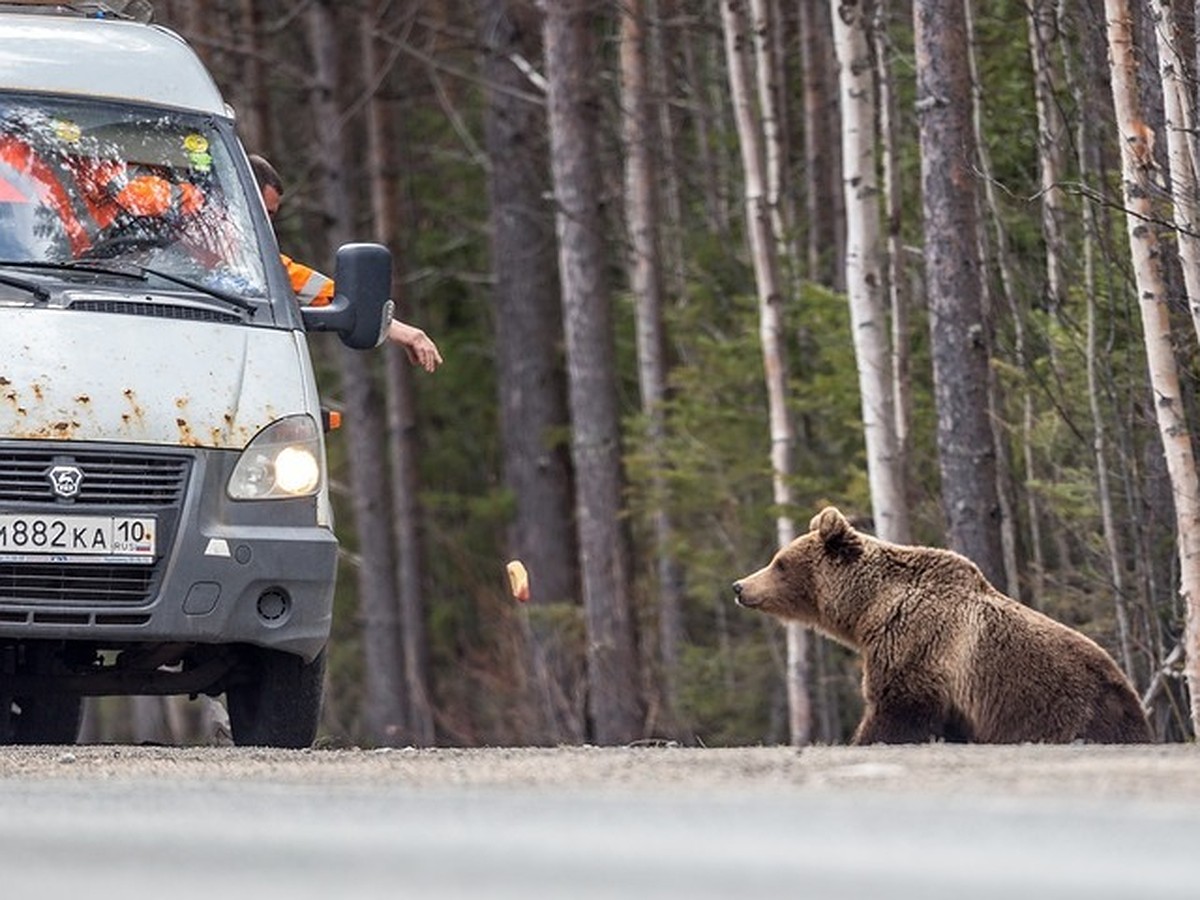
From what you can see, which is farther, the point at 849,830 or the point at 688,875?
the point at 849,830

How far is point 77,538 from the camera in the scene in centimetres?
1143

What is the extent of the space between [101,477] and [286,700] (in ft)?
4.17

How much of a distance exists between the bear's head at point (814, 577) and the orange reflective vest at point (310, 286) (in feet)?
7.10

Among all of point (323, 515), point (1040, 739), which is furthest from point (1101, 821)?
point (323, 515)

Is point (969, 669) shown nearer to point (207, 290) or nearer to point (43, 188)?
point (207, 290)

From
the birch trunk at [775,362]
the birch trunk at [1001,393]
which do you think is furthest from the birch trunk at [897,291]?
the birch trunk at [775,362]

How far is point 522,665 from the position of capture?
1075 inches

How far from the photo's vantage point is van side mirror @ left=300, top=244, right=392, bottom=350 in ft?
40.1

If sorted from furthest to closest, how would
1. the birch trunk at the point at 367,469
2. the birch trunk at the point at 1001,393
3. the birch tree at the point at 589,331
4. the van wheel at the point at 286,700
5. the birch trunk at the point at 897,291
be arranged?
1. the birch trunk at the point at 367,469
2. the birch tree at the point at 589,331
3. the birch trunk at the point at 897,291
4. the birch trunk at the point at 1001,393
5. the van wheel at the point at 286,700

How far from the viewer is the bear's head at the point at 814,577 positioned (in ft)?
42.4

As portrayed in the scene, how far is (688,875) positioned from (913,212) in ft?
53.6

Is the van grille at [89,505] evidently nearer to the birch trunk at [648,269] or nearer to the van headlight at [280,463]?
the van headlight at [280,463]

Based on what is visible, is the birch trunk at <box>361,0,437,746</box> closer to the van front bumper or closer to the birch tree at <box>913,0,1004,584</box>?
the birch tree at <box>913,0,1004,584</box>

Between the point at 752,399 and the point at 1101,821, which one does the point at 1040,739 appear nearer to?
the point at 1101,821
